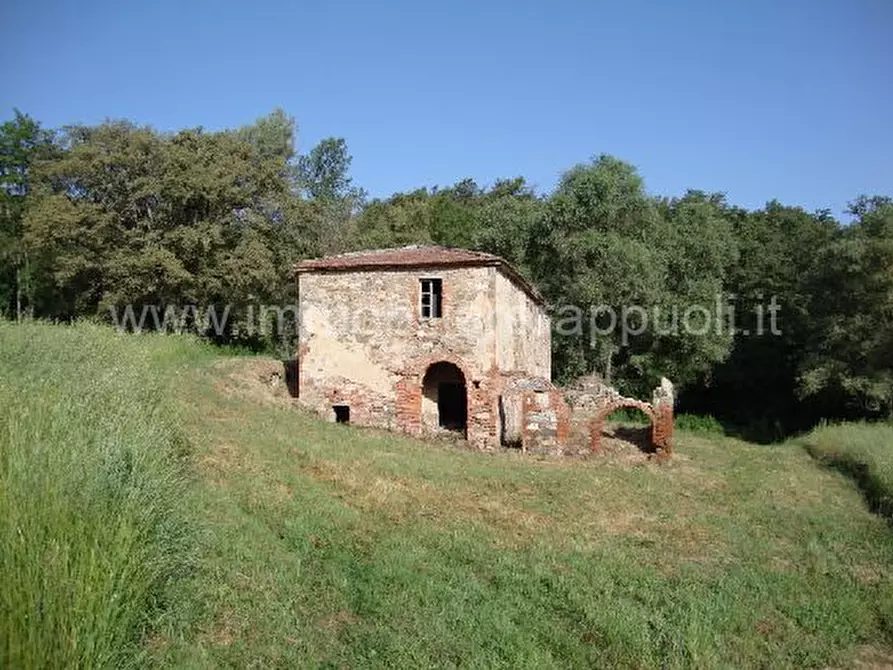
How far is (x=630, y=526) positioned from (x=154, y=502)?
7.75 m

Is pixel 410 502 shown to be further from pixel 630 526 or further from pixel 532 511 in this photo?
pixel 630 526

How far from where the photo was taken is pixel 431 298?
2261 cm

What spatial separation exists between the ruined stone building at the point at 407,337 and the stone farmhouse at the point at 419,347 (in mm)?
32

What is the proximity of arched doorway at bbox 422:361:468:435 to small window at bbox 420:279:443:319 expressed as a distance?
5.07 ft

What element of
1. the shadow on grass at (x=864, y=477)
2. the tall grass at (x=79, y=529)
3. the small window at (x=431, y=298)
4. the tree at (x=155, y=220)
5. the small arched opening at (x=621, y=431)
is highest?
the tree at (x=155, y=220)

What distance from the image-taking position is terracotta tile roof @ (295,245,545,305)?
22.0m

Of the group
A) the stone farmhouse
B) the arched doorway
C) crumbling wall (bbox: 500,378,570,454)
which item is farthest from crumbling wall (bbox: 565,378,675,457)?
the arched doorway

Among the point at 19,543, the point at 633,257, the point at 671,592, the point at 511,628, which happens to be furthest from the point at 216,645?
the point at 633,257

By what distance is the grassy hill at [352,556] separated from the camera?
5594mm

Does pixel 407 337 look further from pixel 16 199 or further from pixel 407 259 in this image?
pixel 16 199

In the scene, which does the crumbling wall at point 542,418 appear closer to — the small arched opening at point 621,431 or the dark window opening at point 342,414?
the small arched opening at point 621,431

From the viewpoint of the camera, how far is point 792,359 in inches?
1508

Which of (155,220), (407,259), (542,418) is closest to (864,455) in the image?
(542,418)

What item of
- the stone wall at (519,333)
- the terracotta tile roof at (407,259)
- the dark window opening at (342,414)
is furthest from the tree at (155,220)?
the stone wall at (519,333)
